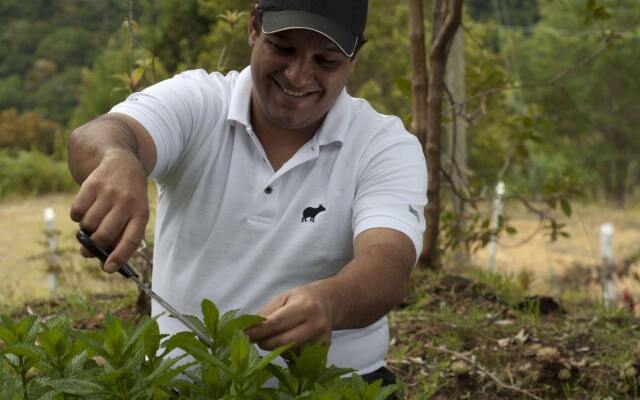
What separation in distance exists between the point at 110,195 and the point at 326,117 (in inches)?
50.8

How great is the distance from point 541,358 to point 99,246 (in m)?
2.65

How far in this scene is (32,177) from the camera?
76.1 ft

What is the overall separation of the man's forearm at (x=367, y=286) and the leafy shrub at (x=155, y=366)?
37 cm

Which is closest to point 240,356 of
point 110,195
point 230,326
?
point 230,326

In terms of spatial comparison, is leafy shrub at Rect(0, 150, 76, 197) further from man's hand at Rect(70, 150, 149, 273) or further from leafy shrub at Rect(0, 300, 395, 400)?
leafy shrub at Rect(0, 300, 395, 400)

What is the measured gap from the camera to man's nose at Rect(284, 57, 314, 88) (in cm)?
294

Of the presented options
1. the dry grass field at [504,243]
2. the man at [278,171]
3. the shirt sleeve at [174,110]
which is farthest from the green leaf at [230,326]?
the dry grass field at [504,243]

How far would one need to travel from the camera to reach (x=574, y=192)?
630 cm

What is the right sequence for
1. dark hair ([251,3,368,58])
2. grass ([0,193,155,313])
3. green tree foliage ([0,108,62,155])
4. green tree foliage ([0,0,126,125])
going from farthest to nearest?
1. green tree foliage ([0,0,126,125])
2. green tree foliage ([0,108,62,155])
3. grass ([0,193,155,313])
4. dark hair ([251,3,368,58])

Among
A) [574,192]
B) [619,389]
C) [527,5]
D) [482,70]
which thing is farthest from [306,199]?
[527,5]

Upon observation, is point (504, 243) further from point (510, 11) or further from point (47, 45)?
point (510, 11)

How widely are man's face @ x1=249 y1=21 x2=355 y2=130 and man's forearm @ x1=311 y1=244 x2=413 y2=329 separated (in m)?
0.62

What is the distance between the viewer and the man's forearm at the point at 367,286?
2242 millimetres

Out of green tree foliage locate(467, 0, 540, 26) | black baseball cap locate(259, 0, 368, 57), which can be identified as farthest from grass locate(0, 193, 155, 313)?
green tree foliage locate(467, 0, 540, 26)
